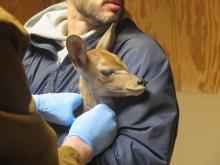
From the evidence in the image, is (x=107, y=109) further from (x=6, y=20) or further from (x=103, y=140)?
(x=6, y=20)

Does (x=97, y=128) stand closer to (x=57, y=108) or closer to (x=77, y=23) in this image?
(x=57, y=108)

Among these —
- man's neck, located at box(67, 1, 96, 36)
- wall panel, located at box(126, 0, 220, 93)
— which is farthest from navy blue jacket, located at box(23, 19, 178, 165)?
wall panel, located at box(126, 0, 220, 93)

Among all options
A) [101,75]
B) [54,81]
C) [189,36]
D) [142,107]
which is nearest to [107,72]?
[101,75]

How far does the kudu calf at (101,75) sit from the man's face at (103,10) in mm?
183

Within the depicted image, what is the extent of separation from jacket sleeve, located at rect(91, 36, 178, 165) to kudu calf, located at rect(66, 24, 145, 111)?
54 mm

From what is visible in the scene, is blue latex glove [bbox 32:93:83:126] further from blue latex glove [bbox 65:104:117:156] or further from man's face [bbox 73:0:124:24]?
man's face [bbox 73:0:124:24]

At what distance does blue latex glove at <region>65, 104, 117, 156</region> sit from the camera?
1.03 meters

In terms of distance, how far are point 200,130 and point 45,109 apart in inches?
42.7

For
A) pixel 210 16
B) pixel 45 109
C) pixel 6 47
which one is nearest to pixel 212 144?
pixel 210 16

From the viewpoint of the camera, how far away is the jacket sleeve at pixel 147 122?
111 cm

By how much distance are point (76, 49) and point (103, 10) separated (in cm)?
31

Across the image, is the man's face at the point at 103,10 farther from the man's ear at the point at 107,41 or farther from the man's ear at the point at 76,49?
the man's ear at the point at 76,49

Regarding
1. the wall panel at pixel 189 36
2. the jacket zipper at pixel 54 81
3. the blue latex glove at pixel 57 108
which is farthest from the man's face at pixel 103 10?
the wall panel at pixel 189 36

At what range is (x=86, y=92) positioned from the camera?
1.15m
